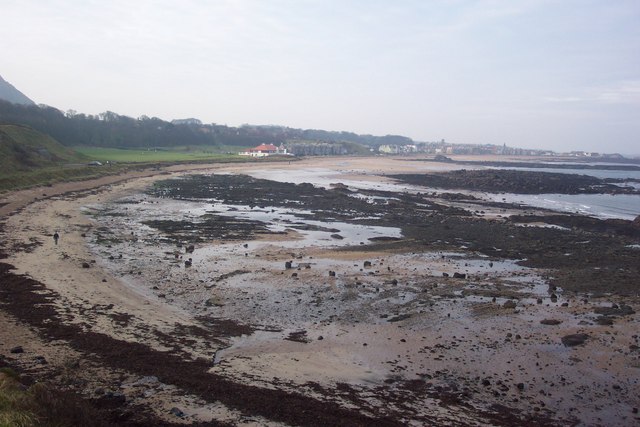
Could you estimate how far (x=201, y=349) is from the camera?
11023 millimetres

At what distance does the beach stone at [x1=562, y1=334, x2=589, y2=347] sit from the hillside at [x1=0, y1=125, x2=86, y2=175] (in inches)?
1579

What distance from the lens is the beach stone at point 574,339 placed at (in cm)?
1265

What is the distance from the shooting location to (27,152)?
4872 cm

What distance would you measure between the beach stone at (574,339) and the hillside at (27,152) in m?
40.1

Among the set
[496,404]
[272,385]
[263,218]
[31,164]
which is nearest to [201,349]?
[272,385]

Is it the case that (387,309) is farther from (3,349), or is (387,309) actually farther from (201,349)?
(3,349)

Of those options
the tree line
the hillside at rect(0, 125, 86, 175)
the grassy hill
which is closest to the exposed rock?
the grassy hill

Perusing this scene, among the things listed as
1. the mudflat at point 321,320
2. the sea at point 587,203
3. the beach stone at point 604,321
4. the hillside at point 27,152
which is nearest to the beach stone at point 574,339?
the mudflat at point 321,320

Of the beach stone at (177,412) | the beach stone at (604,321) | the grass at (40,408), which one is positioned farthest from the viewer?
the beach stone at (604,321)

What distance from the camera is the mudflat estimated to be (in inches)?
356

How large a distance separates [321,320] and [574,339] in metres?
6.57

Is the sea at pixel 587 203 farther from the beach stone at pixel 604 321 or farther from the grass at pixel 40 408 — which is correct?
the grass at pixel 40 408

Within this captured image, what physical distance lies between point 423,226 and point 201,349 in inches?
837

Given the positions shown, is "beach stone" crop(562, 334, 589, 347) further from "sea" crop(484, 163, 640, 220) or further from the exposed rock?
"sea" crop(484, 163, 640, 220)
